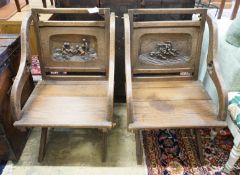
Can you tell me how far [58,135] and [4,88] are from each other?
541mm

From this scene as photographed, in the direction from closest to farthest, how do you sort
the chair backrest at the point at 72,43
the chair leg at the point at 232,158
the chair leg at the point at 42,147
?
the chair leg at the point at 232,158 → the chair backrest at the point at 72,43 → the chair leg at the point at 42,147

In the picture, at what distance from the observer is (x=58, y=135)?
165 cm

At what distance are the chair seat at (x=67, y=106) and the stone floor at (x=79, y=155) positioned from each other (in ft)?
1.30

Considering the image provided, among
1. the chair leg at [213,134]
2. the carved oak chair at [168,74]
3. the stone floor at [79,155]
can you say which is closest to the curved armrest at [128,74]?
the carved oak chair at [168,74]

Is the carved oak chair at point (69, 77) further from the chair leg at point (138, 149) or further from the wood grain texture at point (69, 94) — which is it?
the chair leg at point (138, 149)

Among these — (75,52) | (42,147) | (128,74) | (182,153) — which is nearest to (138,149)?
(182,153)

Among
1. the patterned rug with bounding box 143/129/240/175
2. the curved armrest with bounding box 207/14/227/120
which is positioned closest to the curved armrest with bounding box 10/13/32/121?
the patterned rug with bounding box 143/129/240/175

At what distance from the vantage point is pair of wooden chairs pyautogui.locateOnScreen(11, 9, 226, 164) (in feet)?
3.89

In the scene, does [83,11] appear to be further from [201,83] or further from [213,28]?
[201,83]

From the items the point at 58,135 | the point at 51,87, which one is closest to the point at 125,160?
the point at 58,135

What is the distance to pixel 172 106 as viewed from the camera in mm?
1295

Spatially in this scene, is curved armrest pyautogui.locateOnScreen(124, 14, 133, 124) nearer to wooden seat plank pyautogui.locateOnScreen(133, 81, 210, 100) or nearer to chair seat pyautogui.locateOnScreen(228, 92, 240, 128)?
wooden seat plank pyautogui.locateOnScreen(133, 81, 210, 100)

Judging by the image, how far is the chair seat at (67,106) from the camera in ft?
3.85

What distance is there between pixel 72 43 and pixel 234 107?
1003 mm
